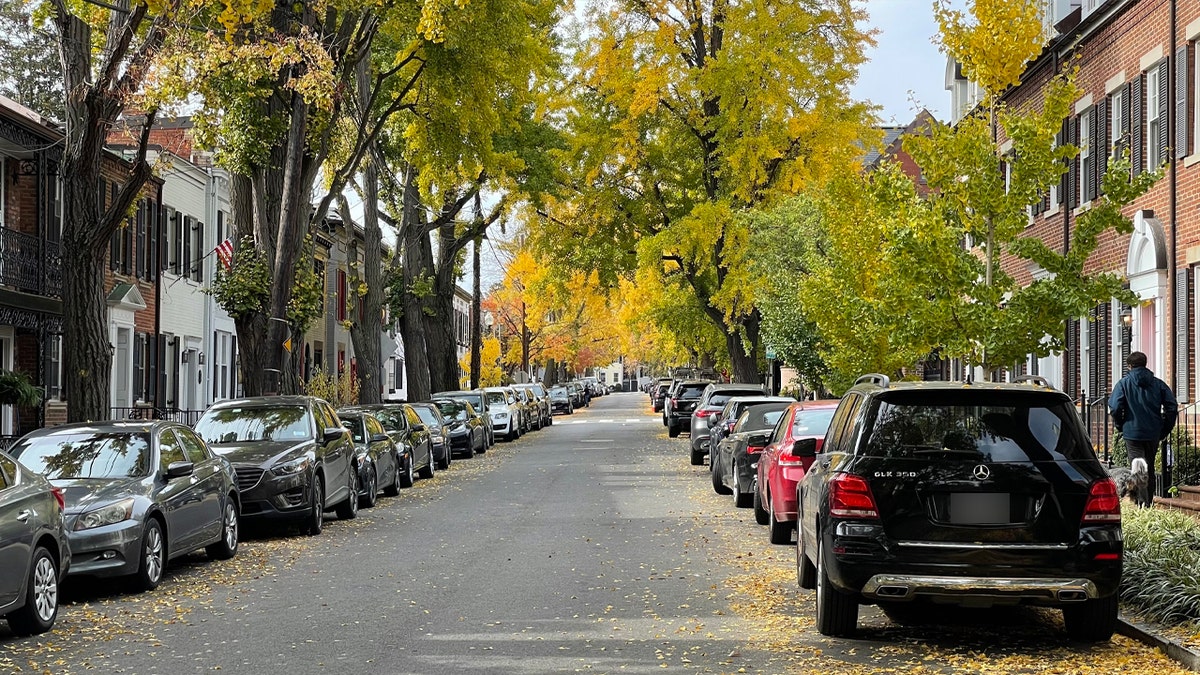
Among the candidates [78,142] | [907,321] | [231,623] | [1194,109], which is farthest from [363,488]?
[1194,109]

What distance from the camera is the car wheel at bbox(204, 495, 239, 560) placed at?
48.7ft

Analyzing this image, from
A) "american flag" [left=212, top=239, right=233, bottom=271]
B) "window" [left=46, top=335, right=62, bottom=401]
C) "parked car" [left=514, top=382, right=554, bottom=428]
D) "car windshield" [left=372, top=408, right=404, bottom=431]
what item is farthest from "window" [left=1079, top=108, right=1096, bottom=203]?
"parked car" [left=514, top=382, right=554, bottom=428]

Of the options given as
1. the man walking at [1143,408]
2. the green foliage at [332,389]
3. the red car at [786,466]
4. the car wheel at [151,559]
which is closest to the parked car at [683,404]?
the green foliage at [332,389]

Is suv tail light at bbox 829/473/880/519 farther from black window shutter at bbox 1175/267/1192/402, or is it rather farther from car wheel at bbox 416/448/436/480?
car wheel at bbox 416/448/436/480

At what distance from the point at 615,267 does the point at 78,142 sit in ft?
88.2

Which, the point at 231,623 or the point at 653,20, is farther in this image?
the point at 653,20

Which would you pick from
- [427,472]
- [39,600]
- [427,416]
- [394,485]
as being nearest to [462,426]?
[427,416]

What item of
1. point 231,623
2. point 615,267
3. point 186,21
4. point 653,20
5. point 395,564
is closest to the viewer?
point 231,623

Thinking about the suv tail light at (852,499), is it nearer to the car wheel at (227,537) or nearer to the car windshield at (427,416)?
the car wheel at (227,537)

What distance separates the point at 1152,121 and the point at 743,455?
8.37 meters

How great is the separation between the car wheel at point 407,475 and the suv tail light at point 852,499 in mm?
16628

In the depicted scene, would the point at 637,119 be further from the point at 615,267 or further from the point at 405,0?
the point at 405,0

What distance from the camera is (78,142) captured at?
18219 mm

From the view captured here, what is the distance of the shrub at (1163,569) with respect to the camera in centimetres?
980
